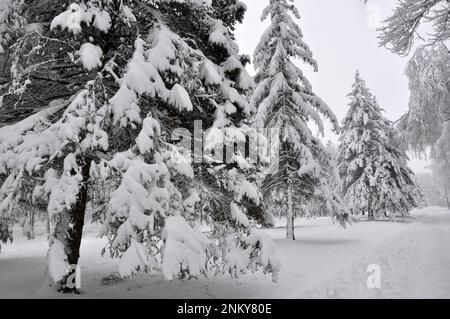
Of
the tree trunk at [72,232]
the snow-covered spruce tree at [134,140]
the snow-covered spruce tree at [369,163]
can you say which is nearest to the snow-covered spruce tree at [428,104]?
the snow-covered spruce tree at [134,140]

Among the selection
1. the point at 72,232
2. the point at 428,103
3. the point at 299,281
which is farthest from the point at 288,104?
the point at 72,232

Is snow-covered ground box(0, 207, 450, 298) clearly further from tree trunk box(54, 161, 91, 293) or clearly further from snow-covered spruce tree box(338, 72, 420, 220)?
snow-covered spruce tree box(338, 72, 420, 220)

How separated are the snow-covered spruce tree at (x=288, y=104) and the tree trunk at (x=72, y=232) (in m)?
9.60

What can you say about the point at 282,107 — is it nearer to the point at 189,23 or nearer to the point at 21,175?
the point at 189,23

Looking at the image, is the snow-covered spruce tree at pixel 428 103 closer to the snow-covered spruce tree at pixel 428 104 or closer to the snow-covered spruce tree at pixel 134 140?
the snow-covered spruce tree at pixel 428 104

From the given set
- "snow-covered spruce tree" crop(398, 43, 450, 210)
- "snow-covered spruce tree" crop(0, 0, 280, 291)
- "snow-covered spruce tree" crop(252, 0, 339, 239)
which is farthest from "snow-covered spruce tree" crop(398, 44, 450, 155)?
"snow-covered spruce tree" crop(0, 0, 280, 291)

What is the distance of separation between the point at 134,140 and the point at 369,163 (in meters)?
26.2

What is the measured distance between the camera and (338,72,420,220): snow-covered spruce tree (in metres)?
27.5

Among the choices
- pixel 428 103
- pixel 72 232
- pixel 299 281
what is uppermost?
pixel 428 103

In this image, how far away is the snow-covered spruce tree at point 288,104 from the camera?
49.9 feet

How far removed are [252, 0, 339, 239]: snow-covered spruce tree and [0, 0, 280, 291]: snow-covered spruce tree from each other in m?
7.48

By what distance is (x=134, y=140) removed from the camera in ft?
19.9

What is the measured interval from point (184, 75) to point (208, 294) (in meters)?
4.16

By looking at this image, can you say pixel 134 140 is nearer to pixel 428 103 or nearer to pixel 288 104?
pixel 288 104
